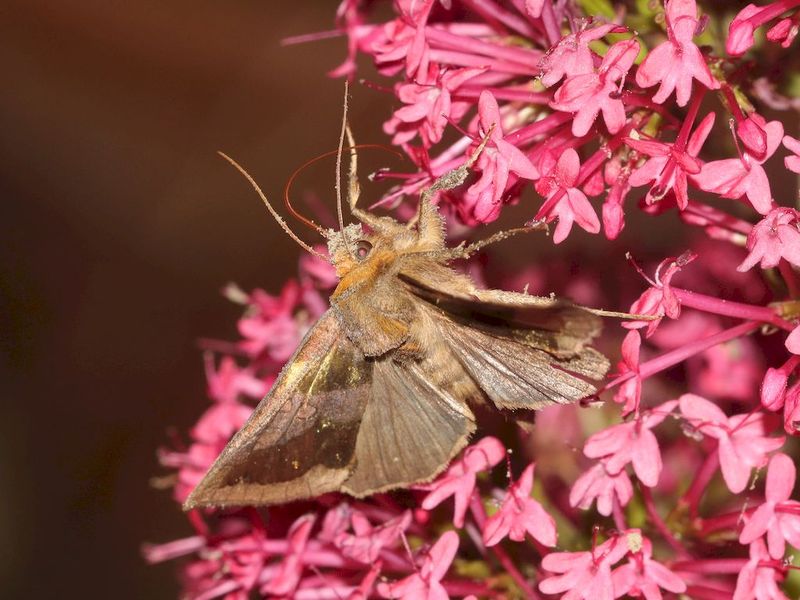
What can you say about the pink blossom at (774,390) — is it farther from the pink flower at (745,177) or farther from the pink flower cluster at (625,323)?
the pink flower at (745,177)

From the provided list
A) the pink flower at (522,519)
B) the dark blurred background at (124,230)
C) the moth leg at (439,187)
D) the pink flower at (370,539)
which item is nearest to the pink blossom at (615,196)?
the moth leg at (439,187)

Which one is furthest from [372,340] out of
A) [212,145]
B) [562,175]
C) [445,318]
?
[212,145]

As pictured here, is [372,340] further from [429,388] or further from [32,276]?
[32,276]

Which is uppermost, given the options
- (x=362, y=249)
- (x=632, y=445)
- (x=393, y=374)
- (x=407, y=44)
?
(x=407, y=44)

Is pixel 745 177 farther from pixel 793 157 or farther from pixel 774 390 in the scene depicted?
pixel 774 390

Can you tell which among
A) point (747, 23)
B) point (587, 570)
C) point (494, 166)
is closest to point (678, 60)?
point (747, 23)
